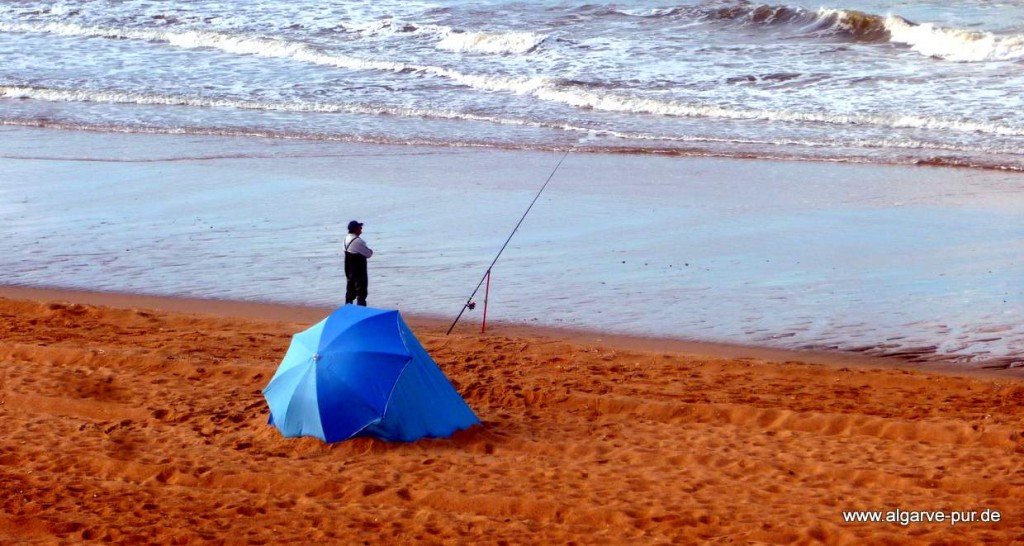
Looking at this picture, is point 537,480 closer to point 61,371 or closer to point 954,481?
point 954,481

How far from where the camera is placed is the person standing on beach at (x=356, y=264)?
10172mm

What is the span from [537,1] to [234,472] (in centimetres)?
2873

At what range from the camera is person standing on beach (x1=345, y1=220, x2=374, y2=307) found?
10172mm

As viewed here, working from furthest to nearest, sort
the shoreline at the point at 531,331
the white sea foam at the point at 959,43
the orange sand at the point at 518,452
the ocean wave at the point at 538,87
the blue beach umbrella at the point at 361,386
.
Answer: the white sea foam at the point at 959,43
the ocean wave at the point at 538,87
the shoreline at the point at 531,331
the blue beach umbrella at the point at 361,386
the orange sand at the point at 518,452

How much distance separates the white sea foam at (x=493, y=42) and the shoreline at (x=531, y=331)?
18071mm

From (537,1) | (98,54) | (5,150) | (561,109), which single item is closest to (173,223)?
(5,150)

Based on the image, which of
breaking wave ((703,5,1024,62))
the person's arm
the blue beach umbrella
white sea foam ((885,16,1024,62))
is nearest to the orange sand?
the blue beach umbrella

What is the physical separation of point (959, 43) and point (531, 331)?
19495mm

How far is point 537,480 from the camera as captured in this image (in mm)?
7336

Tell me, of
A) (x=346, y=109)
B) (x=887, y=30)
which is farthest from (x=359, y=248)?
(x=887, y=30)

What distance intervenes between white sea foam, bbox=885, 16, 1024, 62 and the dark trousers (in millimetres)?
19335

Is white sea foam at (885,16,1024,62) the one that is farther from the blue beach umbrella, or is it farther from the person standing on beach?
the blue beach umbrella

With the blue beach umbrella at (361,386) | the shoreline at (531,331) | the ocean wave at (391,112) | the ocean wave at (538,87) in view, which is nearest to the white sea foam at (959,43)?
the ocean wave at (538,87)

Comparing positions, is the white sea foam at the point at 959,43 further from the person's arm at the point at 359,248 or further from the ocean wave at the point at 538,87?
the person's arm at the point at 359,248
